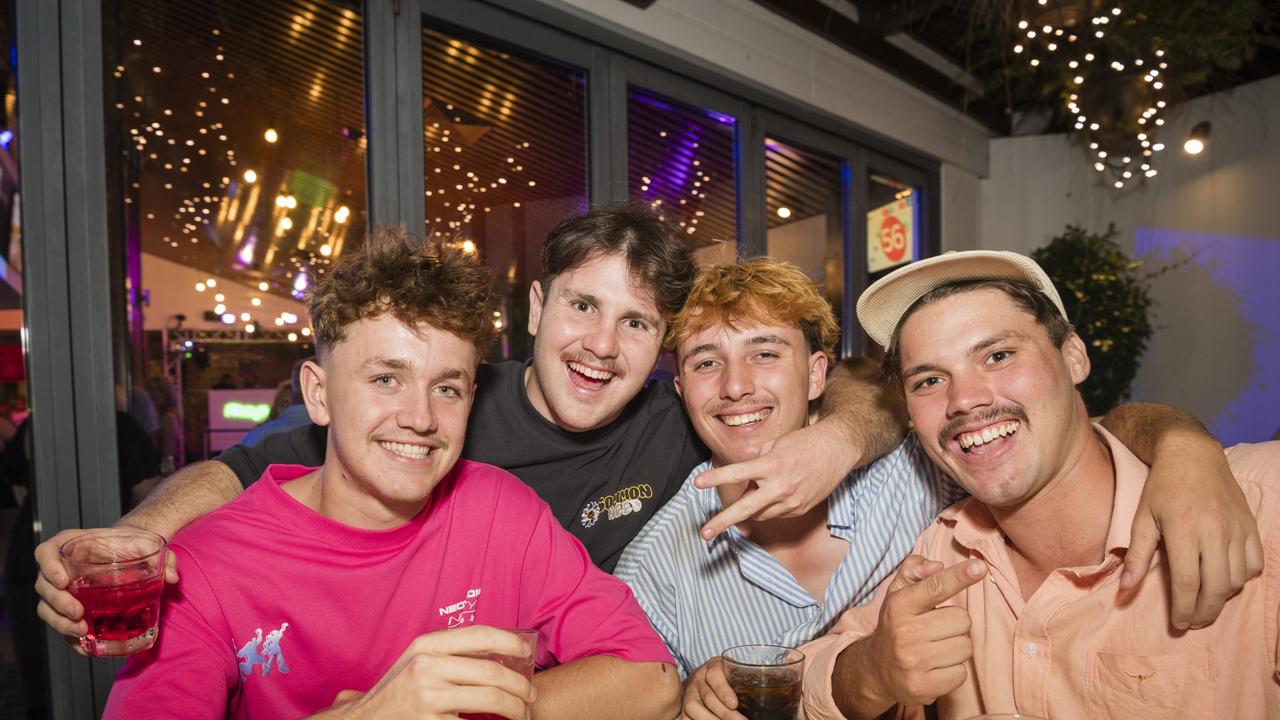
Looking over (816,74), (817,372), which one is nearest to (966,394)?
(817,372)

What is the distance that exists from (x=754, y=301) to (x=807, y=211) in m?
3.77

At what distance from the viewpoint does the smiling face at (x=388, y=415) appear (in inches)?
60.6

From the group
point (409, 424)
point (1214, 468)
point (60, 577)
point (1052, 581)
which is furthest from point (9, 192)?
point (1214, 468)

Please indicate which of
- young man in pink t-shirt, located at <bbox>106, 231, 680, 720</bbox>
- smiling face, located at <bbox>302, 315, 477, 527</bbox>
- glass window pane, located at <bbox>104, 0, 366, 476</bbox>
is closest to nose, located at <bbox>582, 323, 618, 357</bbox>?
young man in pink t-shirt, located at <bbox>106, 231, 680, 720</bbox>

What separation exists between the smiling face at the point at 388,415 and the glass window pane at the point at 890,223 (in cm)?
480

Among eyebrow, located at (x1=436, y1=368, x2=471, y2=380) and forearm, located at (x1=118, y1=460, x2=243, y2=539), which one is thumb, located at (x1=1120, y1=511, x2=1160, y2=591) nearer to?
eyebrow, located at (x1=436, y1=368, x2=471, y2=380)

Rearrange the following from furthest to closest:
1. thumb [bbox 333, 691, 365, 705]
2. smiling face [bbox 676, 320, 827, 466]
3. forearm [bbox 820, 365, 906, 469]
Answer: smiling face [bbox 676, 320, 827, 466] < forearm [bbox 820, 365, 906, 469] < thumb [bbox 333, 691, 365, 705]

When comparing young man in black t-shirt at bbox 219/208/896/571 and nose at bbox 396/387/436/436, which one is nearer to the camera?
nose at bbox 396/387/436/436

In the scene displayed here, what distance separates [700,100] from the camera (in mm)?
4383

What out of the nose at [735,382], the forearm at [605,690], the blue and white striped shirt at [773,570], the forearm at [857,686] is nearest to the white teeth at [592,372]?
the nose at [735,382]

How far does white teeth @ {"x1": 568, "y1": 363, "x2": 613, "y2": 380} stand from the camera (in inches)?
84.6

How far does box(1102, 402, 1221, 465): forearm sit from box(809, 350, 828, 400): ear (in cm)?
70

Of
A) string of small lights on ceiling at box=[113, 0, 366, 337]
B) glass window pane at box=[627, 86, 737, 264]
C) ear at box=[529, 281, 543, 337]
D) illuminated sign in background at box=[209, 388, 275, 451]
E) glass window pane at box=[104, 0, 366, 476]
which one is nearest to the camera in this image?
ear at box=[529, 281, 543, 337]

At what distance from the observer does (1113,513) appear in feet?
4.79
